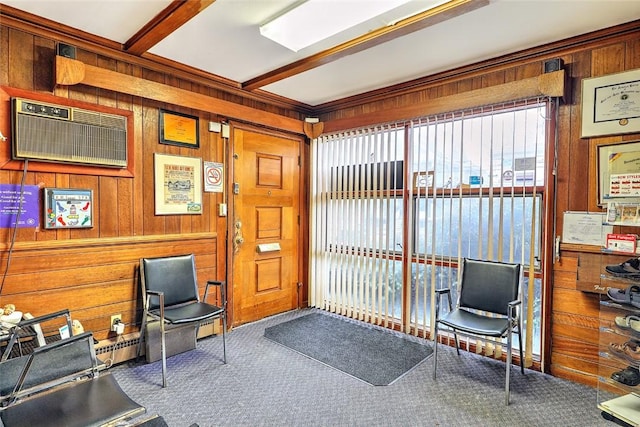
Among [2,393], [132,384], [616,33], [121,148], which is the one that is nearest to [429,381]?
[132,384]

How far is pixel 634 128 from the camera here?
7.67 feet

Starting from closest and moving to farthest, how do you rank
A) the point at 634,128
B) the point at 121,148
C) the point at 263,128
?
1. the point at 634,128
2. the point at 121,148
3. the point at 263,128

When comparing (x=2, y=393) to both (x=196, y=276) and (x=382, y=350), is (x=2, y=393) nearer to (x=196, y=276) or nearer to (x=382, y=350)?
(x=196, y=276)

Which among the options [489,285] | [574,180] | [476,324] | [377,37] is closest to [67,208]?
[377,37]

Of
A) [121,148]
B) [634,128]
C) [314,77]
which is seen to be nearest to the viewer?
[634,128]

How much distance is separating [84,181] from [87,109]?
0.54m

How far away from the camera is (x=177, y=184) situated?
10.2 feet

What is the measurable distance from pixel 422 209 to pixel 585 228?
1.26 metres

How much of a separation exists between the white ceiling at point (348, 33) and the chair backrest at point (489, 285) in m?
1.71

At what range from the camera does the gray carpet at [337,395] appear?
209 centimetres

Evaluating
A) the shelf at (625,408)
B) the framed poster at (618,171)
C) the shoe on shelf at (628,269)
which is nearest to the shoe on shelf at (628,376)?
the shelf at (625,408)

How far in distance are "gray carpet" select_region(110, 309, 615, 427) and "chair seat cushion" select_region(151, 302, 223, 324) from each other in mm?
445

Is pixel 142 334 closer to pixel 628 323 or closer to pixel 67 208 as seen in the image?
pixel 67 208

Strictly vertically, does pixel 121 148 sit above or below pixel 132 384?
above
